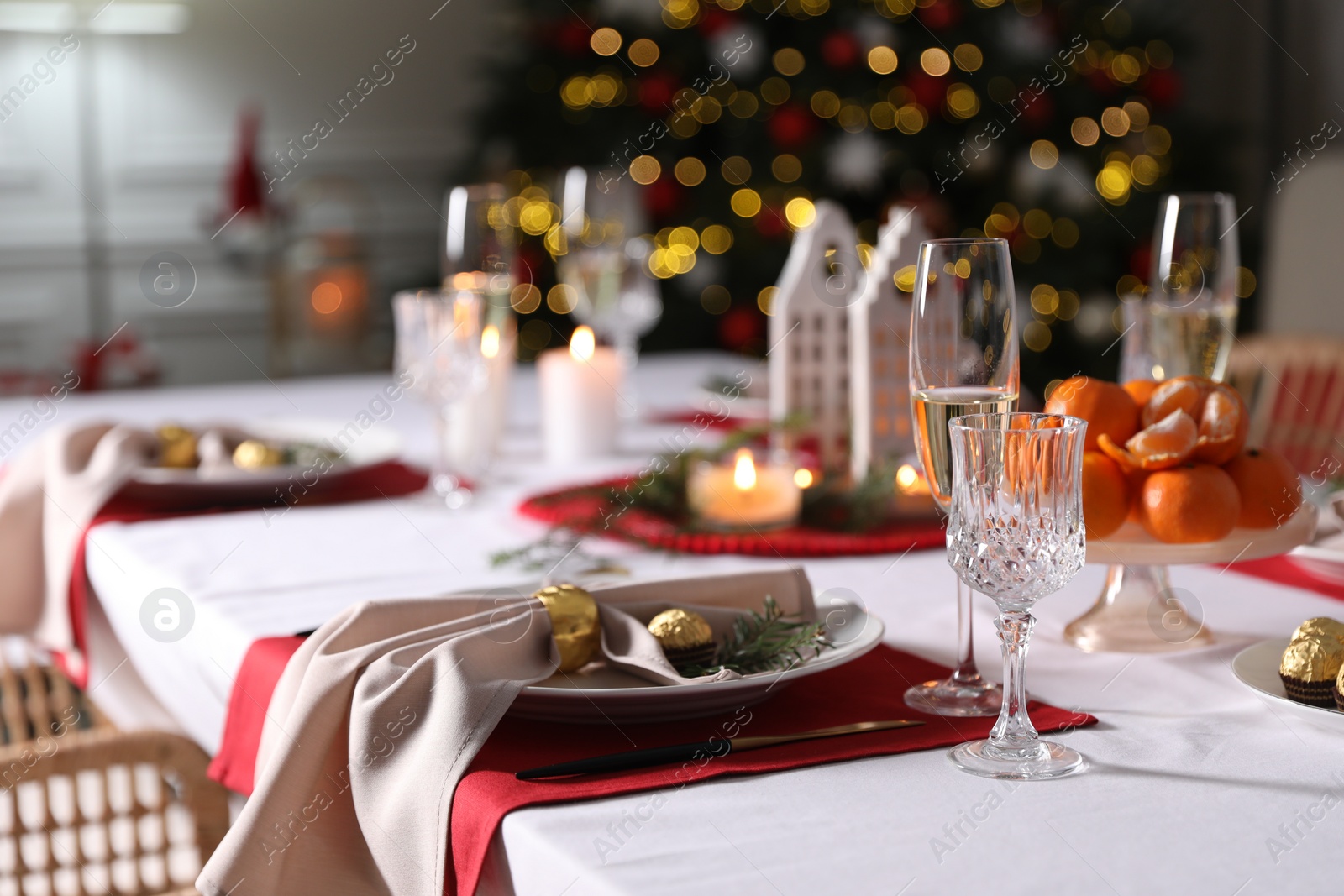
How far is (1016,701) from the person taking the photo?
0.70 m

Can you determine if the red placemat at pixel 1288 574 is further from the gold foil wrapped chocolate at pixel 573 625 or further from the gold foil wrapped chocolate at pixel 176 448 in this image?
the gold foil wrapped chocolate at pixel 176 448

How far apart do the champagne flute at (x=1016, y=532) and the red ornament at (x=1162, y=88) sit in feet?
12.2

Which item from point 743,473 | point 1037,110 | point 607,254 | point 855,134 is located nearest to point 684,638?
point 743,473

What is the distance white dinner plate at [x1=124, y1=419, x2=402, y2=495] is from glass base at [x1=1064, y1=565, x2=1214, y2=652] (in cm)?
83

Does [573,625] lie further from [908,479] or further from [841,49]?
[841,49]

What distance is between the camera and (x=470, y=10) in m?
4.93

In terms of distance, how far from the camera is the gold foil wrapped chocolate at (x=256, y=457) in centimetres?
145

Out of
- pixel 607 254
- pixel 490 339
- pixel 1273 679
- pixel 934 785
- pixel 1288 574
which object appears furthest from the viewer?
pixel 607 254

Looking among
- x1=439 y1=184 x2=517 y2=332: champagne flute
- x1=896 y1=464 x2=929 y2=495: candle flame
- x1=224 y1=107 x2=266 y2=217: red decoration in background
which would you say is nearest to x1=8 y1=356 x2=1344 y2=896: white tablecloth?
x1=896 y1=464 x2=929 y2=495: candle flame

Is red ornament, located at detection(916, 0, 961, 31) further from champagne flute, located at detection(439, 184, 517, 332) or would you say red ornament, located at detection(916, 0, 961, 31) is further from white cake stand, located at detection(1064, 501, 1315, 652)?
white cake stand, located at detection(1064, 501, 1315, 652)

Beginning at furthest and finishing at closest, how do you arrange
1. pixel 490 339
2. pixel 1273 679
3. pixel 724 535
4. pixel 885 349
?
pixel 490 339
pixel 885 349
pixel 724 535
pixel 1273 679

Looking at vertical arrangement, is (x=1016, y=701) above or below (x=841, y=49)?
below

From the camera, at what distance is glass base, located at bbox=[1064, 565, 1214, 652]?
911mm

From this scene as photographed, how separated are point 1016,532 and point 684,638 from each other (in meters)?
0.22
